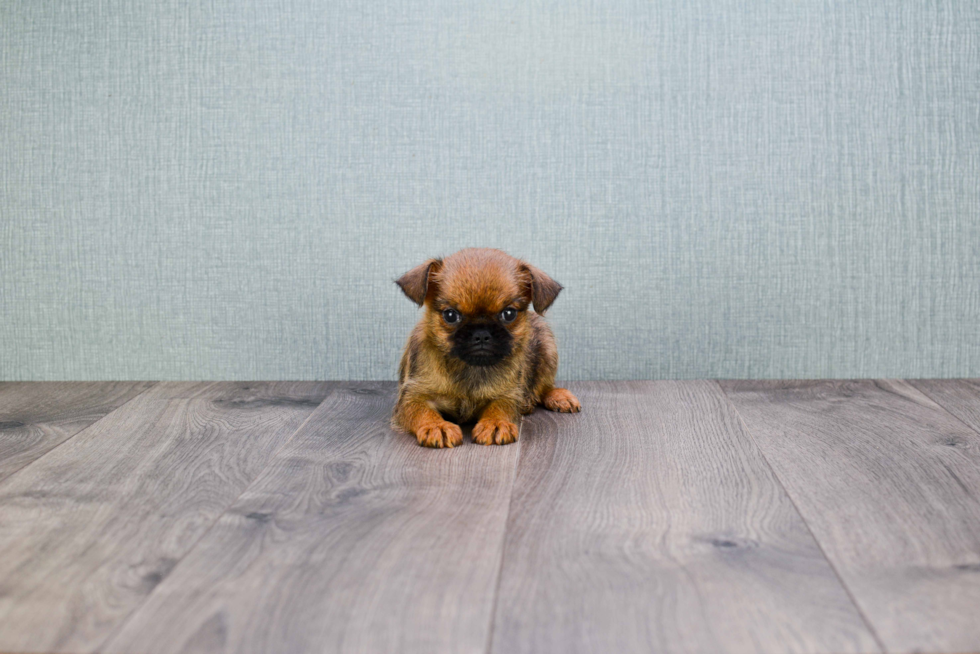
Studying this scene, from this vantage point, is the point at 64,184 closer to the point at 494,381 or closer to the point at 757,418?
the point at 494,381

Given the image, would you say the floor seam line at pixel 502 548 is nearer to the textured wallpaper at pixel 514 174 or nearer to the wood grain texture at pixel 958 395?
the textured wallpaper at pixel 514 174

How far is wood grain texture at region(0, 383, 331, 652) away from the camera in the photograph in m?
1.06

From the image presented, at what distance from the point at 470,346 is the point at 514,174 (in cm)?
74

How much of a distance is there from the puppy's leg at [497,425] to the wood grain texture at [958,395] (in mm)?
1026

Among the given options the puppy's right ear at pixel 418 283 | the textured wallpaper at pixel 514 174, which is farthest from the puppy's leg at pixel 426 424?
the textured wallpaper at pixel 514 174

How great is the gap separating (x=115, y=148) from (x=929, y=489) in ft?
7.08

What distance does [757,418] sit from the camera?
1.98m

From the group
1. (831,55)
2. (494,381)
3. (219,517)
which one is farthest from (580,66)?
(219,517)

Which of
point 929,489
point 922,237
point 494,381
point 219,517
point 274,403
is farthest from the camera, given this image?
point 922,237

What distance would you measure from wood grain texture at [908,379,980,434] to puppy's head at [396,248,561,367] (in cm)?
103

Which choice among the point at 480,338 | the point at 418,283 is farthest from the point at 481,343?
the point at 418,283

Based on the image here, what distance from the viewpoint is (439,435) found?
1.76 meters

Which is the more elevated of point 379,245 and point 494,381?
point 379,245

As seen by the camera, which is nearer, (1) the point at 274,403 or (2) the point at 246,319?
(1) the point at 274,403
